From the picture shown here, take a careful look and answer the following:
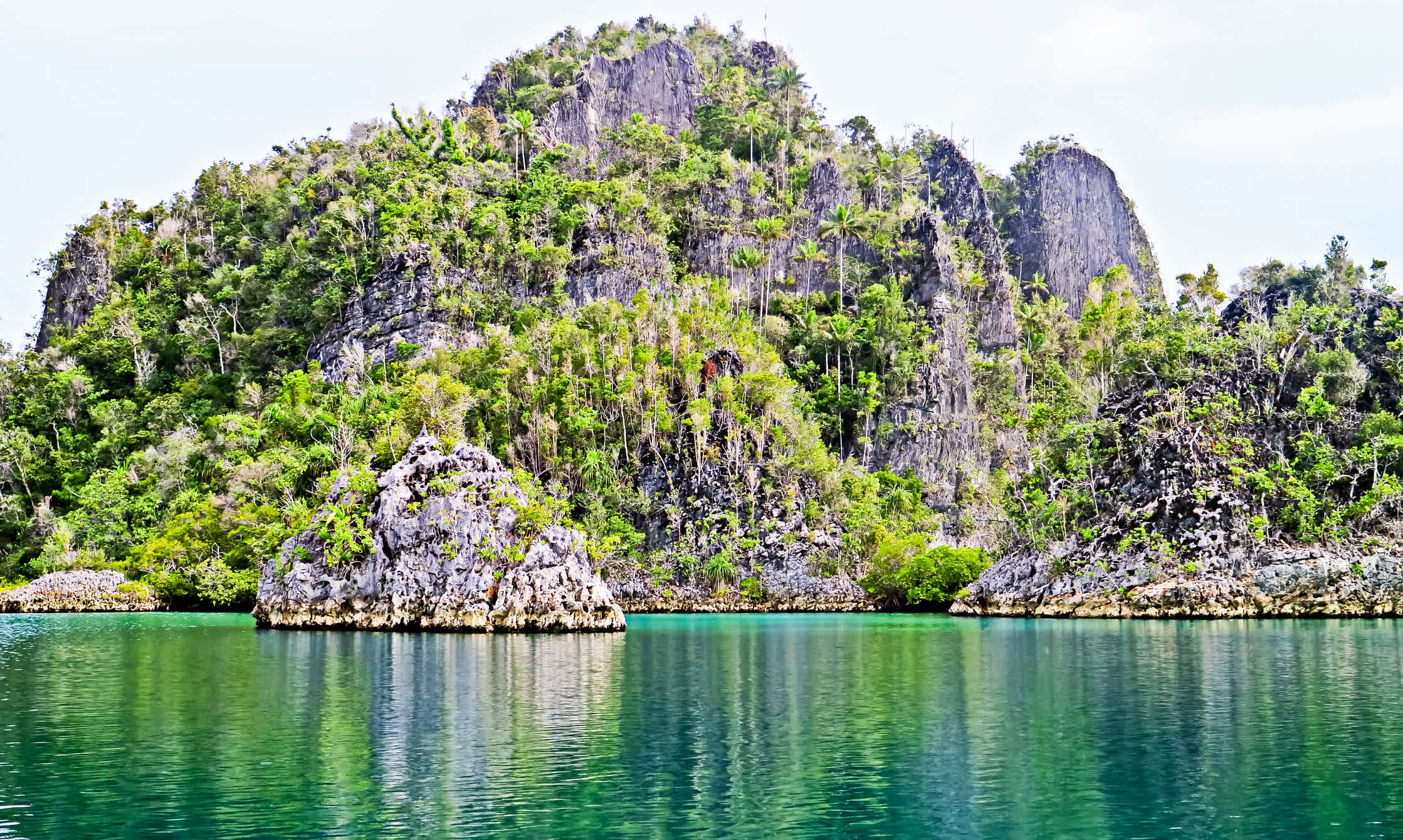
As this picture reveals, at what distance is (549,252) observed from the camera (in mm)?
77750

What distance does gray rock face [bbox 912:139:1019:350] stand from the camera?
8588 centimetres

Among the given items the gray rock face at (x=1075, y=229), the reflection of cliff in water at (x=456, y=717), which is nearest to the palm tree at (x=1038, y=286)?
the gray rock face at (x=1075, y=229)

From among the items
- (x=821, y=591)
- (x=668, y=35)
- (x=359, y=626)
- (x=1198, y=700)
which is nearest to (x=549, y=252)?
(x=821, y=591)

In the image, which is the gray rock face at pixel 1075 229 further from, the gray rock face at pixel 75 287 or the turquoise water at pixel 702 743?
the gray rock face at pixel 75 287

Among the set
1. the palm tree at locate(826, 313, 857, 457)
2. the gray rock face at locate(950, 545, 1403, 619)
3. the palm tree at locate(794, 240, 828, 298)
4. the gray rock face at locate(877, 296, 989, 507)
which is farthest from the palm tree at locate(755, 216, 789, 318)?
the gray rock face at locate(950, 545, 1403, 619)

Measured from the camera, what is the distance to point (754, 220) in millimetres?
87812

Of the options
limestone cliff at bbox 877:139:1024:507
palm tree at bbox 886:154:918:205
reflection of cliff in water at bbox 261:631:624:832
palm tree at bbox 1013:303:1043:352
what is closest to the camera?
reflection of cliff in water at bbox 261:631:624:832

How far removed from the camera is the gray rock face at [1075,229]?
330 feet

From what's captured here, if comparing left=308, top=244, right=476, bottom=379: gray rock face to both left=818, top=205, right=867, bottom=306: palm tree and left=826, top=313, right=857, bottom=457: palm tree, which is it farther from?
left=818, top=205, right=867, bottom=306: palm tree

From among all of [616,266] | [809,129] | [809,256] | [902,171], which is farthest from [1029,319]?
[616,266]

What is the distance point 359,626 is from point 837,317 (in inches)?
1700

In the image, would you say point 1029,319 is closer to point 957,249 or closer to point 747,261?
point 957,249

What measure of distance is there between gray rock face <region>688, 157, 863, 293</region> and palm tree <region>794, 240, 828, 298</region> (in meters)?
0.09

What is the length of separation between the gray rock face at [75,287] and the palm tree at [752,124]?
5242cm
